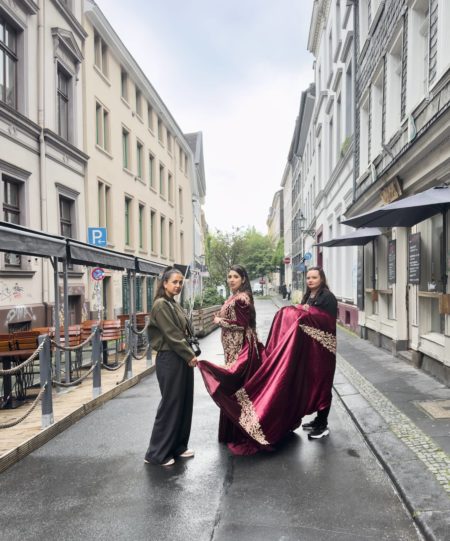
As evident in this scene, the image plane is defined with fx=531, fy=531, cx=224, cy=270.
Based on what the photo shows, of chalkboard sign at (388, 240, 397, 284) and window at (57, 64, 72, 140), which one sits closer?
chalkboard sign at (388, 240, 397, 284)

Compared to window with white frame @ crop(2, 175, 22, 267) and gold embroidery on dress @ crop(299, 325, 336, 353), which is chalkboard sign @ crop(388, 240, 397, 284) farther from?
window with white frame @ crop(2, 175, 22, 267)

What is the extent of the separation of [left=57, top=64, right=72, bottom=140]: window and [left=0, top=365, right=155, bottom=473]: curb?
11.5m

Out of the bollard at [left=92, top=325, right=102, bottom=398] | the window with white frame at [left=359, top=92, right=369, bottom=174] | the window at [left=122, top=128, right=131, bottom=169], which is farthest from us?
the window at [left=122, top=128, right=131, bottom=169]

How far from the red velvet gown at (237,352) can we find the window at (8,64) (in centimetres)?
1105

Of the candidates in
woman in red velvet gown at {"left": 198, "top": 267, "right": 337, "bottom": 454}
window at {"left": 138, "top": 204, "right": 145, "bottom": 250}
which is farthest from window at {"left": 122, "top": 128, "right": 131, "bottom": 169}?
woman in red velvet gown at {"left": 198, "top": 267, "right": 337, "bottom": 454}

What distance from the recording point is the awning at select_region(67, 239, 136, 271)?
8164mm

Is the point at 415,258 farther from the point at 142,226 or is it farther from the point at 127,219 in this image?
the point at 142,226

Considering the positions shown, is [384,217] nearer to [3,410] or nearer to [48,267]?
[3,410]

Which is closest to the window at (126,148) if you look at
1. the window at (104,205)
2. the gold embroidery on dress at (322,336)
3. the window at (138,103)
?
the window at (138,103)

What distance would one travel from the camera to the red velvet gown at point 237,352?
5.23 meters

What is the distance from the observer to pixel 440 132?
722 cm

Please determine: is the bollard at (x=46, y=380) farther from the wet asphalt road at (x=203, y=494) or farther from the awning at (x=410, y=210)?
the awning at (x=410, y=210)

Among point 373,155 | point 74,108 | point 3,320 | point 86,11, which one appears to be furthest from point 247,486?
point 86,11

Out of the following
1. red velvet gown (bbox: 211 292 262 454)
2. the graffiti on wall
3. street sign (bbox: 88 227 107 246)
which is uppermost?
street sign (bbox: 88 227 107 246)
